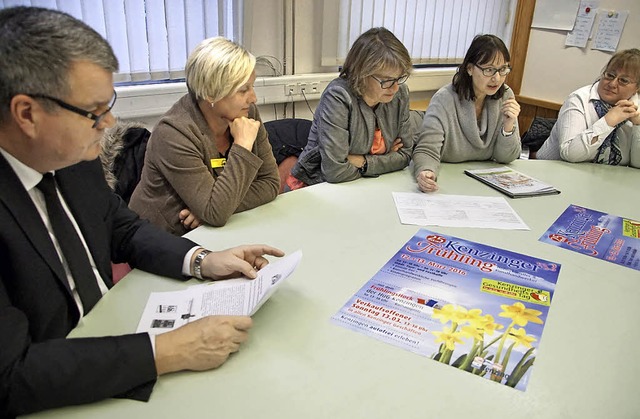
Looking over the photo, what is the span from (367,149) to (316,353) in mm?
1201

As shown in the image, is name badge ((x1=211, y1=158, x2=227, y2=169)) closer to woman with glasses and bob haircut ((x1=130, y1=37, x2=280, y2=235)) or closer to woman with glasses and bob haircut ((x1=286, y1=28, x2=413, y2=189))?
woman with glasses and bob haircut ((x1=130, y1=37, x2=280, y2=235))

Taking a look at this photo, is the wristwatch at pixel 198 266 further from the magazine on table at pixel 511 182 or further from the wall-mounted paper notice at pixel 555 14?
the wall-mounted paper notice at pixel 555 14

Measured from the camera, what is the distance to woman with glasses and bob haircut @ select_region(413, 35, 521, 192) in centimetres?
199

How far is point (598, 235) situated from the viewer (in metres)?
1.46

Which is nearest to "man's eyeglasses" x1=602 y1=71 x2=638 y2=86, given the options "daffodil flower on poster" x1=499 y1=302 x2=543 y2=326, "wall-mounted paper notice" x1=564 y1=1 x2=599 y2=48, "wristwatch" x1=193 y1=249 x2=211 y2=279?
"wall-mounted paper notice" x1=564 y1=1 x2=599 y2=48

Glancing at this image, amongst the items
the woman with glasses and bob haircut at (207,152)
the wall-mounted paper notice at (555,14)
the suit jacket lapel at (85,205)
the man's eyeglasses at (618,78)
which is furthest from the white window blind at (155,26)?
the wall-mounted paper notice at (555,14)

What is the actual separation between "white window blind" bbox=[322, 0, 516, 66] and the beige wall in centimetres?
36

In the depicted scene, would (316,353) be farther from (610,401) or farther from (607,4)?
(607,4)

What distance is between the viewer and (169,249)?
1.14 metres

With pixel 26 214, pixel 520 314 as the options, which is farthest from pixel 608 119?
pixel 26 214

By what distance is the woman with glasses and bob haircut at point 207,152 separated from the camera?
145 centimetres

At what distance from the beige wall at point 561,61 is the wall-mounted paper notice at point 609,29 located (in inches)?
1.2

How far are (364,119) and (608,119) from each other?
3.58 feet

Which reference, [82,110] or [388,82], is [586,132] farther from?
[82,110]
